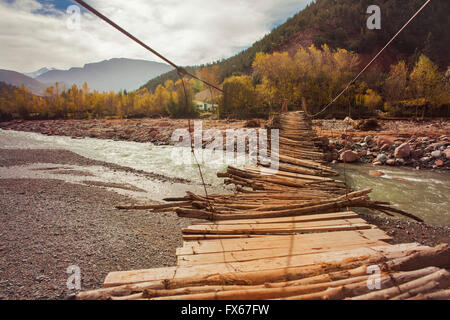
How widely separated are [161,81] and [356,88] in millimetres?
96607

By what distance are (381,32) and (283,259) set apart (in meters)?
84.6

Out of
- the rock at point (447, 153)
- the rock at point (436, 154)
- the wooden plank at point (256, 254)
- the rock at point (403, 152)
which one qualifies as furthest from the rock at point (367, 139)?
the wooden plank at point (256, 254)

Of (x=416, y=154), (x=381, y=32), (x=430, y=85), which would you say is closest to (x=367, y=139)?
(x=416, y=154)

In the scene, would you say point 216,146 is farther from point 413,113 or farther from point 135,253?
point 413,113

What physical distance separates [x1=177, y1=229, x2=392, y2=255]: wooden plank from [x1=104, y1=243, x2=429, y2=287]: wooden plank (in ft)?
1.00

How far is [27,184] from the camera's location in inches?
244

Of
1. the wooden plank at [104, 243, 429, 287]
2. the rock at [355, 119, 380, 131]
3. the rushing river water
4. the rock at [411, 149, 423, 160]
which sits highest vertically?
the rock at [355, 119, 380, 131]

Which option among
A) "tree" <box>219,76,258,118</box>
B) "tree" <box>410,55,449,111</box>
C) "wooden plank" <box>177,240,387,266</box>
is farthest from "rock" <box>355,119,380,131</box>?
"wooden plank" <box>177,240,387,266</box>

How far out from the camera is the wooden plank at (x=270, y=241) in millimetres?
2430

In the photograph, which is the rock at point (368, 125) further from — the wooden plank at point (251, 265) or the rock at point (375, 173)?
the wooden plank at point (251, 265)

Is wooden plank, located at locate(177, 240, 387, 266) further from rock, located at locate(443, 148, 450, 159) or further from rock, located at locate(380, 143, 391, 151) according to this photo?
rock, located at locate(443, 148, 450, 159)

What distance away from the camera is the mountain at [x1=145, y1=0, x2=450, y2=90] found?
54959mm

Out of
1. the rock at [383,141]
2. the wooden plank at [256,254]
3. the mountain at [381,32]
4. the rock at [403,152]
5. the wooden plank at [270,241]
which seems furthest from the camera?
the mountain at [381,32]

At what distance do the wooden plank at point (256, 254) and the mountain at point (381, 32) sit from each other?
66990 millimetres
